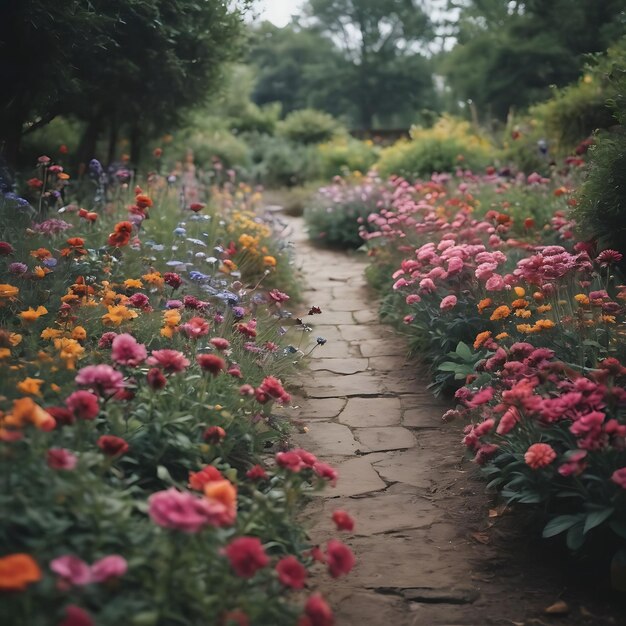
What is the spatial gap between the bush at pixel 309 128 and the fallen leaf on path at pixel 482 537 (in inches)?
683

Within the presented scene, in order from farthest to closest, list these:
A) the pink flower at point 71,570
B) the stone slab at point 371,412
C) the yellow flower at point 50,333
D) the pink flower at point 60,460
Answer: the stone slab at point 371,412 → the yellow flower at point 50,333 → the pink flower at point 60,460 → the pink flower at point 71,570

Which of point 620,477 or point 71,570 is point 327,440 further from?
point 71,570

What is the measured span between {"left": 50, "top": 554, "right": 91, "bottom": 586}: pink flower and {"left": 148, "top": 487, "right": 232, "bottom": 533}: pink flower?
0.65ft

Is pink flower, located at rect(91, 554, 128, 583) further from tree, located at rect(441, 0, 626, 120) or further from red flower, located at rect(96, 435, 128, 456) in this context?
tree, located at rect(441, 0, 626, 120)

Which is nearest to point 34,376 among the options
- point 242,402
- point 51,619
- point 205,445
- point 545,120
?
point 205,445

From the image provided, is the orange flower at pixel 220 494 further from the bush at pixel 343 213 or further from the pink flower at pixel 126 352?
the bush at pixel 343 213

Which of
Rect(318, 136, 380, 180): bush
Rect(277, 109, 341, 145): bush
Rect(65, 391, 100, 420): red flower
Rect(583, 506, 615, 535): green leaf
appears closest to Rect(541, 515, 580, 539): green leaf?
Rect(583, 506, 615, 535): green leaf

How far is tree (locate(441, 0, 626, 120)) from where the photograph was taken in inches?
728

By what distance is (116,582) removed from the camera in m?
1.73

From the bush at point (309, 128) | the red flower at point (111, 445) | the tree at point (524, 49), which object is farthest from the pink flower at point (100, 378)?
the bush at point (309, 128)

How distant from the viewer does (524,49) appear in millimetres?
19766

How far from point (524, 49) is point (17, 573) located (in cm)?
2121

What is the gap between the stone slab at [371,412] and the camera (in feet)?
13.5

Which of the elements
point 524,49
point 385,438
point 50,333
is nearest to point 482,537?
point 385,438
